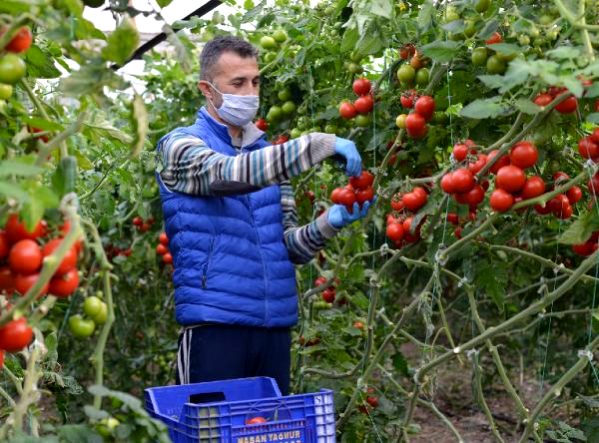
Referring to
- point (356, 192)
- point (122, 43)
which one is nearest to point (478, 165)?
point (356, 192)

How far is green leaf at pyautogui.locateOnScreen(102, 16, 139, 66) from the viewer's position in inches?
55.1

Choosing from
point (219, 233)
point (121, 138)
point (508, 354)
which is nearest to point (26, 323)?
point (121, 138)

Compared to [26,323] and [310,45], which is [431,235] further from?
[26,323]

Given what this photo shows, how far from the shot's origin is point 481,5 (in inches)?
93.0

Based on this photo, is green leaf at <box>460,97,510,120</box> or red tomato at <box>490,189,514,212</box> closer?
green leaf at <box>460,97,510,120</box>

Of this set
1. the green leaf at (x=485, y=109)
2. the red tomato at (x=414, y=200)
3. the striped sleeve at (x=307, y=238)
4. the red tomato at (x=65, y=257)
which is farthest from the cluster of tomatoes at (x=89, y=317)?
the striped sleeve at (x=307, y=238)

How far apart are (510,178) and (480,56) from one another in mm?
417

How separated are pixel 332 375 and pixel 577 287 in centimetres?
126

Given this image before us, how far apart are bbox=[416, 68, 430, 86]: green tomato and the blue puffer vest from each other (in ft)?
1.87

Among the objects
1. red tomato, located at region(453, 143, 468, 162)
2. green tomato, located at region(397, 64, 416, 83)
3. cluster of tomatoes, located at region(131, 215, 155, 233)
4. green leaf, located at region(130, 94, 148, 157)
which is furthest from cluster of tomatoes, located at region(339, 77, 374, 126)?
cluster of tomatoes, located at region(131, 215, 155, 233)

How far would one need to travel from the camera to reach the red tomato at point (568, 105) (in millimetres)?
2111

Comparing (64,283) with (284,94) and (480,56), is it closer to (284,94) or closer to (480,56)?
(480,56)

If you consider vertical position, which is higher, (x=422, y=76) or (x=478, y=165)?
(x=422, y=76)

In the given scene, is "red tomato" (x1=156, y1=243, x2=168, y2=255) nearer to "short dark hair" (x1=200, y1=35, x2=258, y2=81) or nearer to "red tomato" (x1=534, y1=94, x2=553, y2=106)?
"short dark hair" (x1=200, y1=35, x2=258, y2=81)
